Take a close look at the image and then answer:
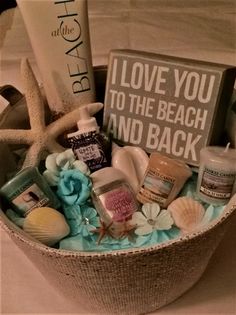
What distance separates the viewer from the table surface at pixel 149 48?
438 mm

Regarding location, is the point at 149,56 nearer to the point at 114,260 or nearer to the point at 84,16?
the point at 84,16

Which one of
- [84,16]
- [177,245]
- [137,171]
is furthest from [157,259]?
[84,16]

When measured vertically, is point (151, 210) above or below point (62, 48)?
below

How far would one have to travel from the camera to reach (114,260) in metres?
0.31

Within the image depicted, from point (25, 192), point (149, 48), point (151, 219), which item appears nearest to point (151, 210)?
point (151, 219)

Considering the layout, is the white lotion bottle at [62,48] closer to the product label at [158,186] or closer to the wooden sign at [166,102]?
the wooden sign at [166,102]

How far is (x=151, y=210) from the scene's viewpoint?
0.40 m

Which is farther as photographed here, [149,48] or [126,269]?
[149,48]

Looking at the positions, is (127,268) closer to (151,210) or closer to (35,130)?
(151,210)

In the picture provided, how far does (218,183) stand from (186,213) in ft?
0.12

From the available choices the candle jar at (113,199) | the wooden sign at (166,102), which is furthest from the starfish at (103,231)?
the wooden sign at (166,102)

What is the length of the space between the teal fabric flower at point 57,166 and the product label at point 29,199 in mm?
41

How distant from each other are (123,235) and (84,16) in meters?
0.22

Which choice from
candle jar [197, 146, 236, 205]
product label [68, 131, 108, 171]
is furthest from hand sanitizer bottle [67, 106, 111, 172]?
candle jar [197, 146, 236, 205]
